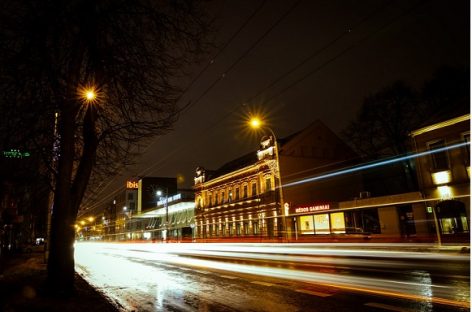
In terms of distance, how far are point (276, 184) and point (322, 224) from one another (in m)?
9.27

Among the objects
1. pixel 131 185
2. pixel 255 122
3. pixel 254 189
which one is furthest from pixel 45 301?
pixel 131 185

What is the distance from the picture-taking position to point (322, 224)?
31109 millimetres

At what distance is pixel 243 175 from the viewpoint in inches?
1804

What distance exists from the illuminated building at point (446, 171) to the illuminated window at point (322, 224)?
768cm

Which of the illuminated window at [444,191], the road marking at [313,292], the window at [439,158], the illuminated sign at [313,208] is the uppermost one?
the window at [439,158]

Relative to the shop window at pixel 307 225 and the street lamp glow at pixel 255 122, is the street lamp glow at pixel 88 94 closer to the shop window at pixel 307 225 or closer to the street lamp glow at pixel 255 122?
the street lamp glow at pixel 255 122

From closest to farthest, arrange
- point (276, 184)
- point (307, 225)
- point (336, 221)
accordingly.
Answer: point (336, 221) → point (307, 225) → point (276, 184)

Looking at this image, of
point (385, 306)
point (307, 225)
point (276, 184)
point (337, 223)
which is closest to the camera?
point (385, 306)

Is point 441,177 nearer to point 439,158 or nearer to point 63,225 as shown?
point 439,158

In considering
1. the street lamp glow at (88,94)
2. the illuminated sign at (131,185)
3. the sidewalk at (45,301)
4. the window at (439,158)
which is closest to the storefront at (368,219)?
the window at (439,158)

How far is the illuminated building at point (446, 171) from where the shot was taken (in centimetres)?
2347

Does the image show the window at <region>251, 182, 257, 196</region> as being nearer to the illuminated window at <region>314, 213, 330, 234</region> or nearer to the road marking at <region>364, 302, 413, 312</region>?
the illuminated window at <region>314, 213, 330, 234</region>

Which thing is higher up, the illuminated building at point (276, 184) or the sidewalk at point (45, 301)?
the illuminated building at point (276, 184)

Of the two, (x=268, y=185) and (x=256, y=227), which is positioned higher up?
(x=268, y=185)
